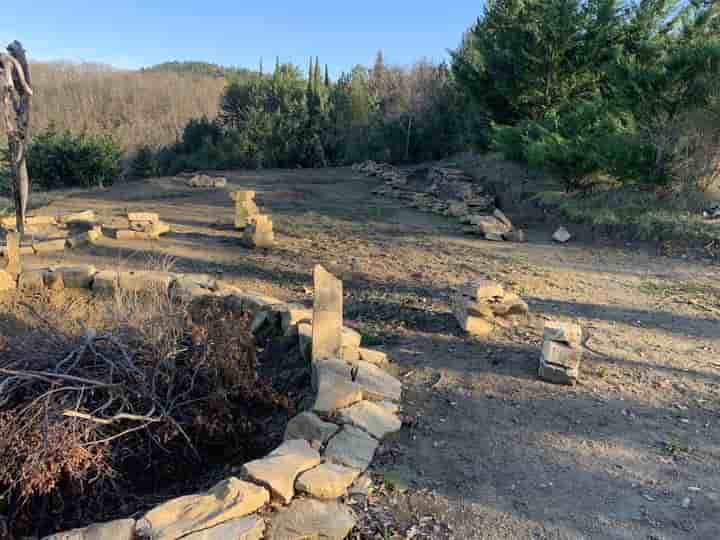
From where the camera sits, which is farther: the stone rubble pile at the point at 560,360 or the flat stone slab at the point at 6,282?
the flat stone slab at the point at 6,282

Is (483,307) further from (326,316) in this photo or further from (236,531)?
(236,531)

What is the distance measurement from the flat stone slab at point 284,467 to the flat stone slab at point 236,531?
0.58 feet

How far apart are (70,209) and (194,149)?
1377 cm

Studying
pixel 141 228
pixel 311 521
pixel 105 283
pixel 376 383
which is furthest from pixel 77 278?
pixel 311 521

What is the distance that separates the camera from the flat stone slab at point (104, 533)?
2154mm

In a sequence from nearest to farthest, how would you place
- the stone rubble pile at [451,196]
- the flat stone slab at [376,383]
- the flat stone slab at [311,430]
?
the flat stone slab at [311,430]
the flat stone slab at [376,383]
the stone rubble pile at [451,196]

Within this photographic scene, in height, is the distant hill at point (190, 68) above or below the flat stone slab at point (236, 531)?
above

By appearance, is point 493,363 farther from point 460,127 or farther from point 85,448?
point 460,127

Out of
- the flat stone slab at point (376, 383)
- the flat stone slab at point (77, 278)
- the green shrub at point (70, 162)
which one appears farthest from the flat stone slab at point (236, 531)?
the green shrub at point (70, 162)

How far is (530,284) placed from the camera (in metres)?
6.10

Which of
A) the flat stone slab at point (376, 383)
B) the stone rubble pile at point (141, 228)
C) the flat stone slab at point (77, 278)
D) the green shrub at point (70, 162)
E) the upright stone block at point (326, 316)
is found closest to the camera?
the flat stone slab at point (376, 383)

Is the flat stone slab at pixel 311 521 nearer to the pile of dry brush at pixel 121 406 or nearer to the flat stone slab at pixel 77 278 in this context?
the pile of dry brush at pixel 121 406

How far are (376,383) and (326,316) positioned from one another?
0.55 metres

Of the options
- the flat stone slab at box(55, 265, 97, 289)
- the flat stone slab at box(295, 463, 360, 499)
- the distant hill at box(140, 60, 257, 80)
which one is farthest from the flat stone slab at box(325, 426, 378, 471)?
the distant hill at box(140, 60, 257, 80)
